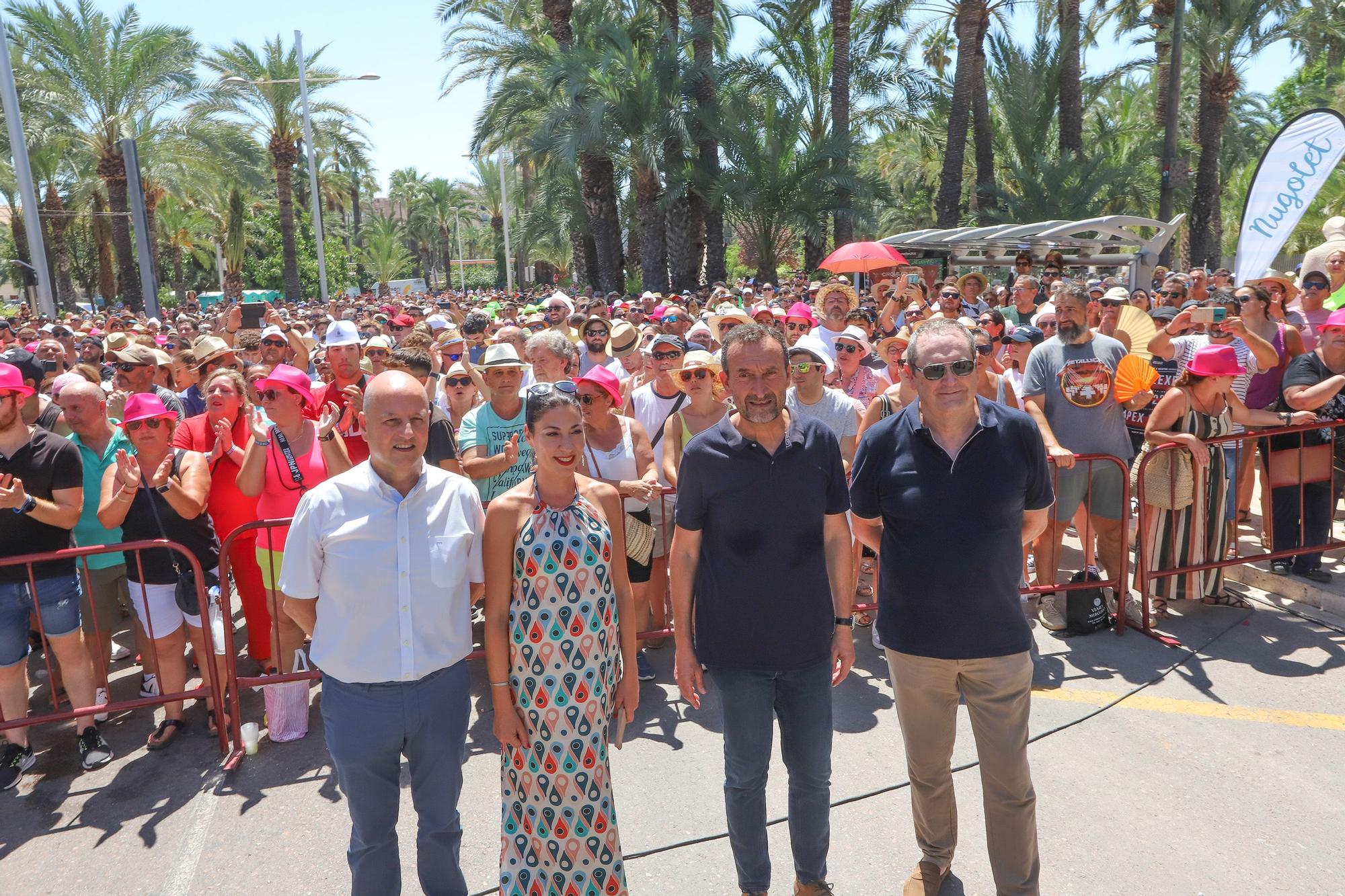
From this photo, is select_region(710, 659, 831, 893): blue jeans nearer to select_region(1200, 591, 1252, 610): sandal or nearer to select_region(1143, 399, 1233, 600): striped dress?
Result: select_region(1143, 399, 1233, 600): striped dress

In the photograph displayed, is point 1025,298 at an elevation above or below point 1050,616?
above

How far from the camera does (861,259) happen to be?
13250 millimetres

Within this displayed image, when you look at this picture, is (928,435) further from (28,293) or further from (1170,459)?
(28,293)

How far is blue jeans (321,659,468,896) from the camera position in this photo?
9.74 ft

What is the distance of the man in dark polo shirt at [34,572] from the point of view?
171 inches

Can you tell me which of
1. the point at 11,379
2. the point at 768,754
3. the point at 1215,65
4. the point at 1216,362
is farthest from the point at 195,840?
the point at 1215,65

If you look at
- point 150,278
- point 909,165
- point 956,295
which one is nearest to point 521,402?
point 956,295

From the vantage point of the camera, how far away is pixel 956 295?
10.3 m

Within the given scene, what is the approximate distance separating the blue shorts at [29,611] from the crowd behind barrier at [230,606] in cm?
5

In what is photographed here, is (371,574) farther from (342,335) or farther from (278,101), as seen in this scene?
(278,101)

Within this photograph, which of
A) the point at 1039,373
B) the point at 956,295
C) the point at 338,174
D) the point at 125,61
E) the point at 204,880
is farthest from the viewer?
the point at 338,174

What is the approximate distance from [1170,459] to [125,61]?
80.9 ft

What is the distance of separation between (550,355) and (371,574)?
2747 mm

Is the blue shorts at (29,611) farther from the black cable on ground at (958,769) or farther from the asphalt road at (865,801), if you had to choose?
the black cable on ground at (958,769)
